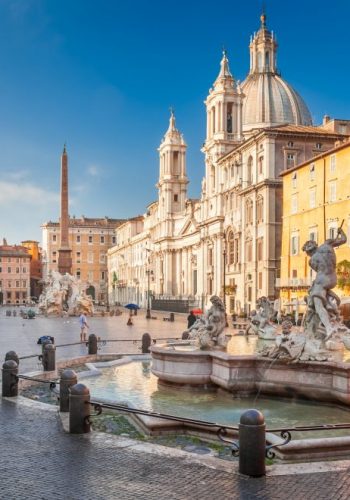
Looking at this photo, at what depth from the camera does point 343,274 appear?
40781 millimetres

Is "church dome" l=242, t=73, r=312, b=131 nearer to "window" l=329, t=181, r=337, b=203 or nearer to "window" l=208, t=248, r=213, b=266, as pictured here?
"window" l=208, t=248, r=213, b=266

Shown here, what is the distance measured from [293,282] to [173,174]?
2125 inches

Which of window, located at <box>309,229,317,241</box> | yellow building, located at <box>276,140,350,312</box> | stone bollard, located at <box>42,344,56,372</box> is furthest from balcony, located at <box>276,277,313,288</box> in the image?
stone bollard, located at <box>42,344,56,372</box>

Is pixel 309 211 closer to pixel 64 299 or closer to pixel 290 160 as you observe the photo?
pixel 290 160

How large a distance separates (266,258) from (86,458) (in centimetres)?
4784

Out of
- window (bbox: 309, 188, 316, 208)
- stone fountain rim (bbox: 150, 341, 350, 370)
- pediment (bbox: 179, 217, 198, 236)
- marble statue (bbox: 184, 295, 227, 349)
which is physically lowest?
stone fountain rim (bbox: 150, 341, 350, 370)

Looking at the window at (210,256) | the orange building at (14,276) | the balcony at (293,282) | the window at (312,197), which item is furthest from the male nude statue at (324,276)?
the orange building at (14,276)

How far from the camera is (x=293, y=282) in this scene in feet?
159

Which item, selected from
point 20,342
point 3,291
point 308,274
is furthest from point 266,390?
point 3,291

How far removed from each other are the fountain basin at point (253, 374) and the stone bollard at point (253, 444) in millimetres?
4083

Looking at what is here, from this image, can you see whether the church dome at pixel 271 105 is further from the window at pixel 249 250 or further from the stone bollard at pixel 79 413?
the stone bollard at pixel 79 413

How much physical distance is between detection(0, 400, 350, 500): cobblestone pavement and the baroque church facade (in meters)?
42.9

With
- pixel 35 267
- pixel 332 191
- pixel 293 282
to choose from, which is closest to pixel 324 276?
pixel 332 191

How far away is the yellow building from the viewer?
143ft
